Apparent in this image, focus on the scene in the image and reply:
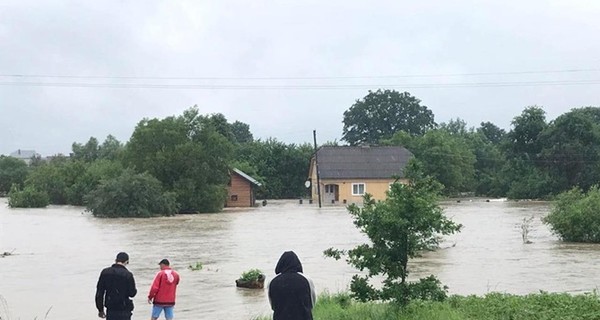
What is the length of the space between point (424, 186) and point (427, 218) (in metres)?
0.60

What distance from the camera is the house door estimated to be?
254 ft

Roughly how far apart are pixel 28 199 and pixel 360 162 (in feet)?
104

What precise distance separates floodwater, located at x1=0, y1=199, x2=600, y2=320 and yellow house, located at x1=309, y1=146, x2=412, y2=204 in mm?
26224

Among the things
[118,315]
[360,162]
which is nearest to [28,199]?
[360,162]

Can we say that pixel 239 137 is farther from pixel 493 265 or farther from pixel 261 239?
pixel 493 265

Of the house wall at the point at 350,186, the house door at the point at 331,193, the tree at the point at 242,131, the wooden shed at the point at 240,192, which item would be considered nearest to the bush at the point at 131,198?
the wooden shed at the point at 240,192

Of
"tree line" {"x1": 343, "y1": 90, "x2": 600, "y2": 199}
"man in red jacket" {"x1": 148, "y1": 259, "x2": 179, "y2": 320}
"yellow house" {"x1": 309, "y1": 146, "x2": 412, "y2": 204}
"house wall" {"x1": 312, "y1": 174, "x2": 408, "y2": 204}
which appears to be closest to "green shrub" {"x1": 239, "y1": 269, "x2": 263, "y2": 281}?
"man in red jacket" {"x1": 148, "y1": 259, "x2": 179, "y2": 320}

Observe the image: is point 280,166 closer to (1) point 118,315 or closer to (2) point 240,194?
(2) point 240,194

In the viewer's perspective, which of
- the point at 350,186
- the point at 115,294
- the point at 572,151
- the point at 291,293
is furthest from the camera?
the point at 350,186

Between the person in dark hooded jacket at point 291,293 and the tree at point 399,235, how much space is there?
397cm

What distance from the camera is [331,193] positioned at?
78.1 metres

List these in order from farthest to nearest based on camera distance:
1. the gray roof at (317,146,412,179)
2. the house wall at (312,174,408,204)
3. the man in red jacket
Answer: the gray roof at (317,146,412,179) < the house wall at (312,174,408,204) < the man in red jacket

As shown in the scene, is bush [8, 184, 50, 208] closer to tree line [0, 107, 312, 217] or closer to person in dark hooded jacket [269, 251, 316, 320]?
tree line [0, 107, 312, 217]

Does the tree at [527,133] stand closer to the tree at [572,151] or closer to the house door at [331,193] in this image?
the tree at [572,151]
